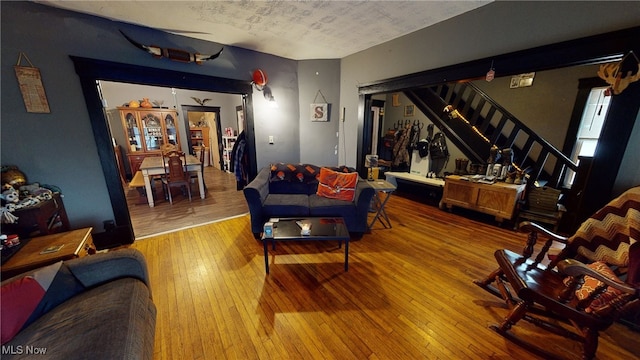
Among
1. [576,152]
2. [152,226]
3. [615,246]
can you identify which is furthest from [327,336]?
[576,152]

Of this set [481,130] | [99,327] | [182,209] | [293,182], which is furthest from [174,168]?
[481,130]

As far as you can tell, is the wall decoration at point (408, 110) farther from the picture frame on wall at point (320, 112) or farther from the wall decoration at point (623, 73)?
the wall decoration at point (623, 73)

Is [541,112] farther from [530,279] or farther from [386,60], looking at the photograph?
[530,279]

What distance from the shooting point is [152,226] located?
3023 millimetres

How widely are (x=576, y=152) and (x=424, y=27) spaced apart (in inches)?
130

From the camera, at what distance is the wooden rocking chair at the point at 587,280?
46.9 inches

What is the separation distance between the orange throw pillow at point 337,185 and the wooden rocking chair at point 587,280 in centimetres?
162

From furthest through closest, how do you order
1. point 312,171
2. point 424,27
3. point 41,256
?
point 312,171
point 424,27
point 41,256

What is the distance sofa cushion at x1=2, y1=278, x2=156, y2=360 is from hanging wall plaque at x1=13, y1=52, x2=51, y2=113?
2.13 m

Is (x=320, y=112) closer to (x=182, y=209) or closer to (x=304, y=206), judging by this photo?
(x=304, y=206)

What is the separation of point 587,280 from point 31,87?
4.92m

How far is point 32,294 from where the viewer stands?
110 cm

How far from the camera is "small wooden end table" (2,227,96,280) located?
4.68 feet

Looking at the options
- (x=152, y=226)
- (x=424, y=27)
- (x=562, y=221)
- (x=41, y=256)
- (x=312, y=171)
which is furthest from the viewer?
(x=312, y=171)
